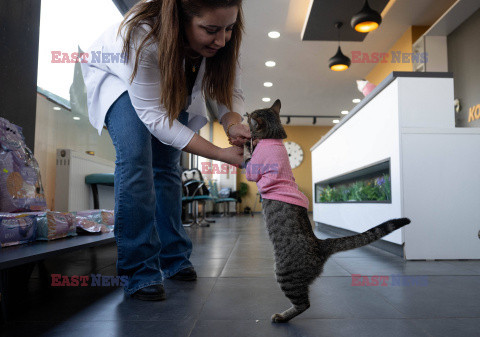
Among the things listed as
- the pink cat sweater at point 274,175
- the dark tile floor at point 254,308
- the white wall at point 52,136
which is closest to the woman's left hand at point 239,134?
Answer: the pink cat sweater at point 274,175

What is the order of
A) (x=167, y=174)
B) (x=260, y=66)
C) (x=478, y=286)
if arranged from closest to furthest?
(x=478, y=286), (x=167, y=174), (x=260, y=66)

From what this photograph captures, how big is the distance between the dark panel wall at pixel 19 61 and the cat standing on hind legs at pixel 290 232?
1.32m

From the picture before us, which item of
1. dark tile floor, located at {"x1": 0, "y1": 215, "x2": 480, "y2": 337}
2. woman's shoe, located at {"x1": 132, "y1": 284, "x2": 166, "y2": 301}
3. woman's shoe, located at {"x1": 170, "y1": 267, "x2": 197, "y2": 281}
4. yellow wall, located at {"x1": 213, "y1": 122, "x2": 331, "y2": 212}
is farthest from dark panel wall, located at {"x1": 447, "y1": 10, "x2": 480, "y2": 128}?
yellow wall, located at {"x1": 213, "y1": 122, "x2": 331, "y2": 212}

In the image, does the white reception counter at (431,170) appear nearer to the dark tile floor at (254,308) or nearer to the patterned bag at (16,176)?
the dark tile floor at (254,308)

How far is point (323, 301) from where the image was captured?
1141 millimetres

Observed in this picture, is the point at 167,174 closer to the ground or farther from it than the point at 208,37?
closer to the ground

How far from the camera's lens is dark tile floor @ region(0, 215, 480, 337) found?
2.92 ft

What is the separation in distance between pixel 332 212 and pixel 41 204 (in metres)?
2.78

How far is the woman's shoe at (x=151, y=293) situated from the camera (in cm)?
114

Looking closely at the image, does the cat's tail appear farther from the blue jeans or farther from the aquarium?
the aquarium

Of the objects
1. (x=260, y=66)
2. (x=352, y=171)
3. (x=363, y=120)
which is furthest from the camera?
(x=260, y=66)

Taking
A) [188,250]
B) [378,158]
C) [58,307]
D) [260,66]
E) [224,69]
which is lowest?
[58,307]

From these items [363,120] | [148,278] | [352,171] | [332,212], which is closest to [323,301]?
[148,278]

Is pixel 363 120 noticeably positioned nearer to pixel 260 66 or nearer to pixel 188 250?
pixel 188 250
